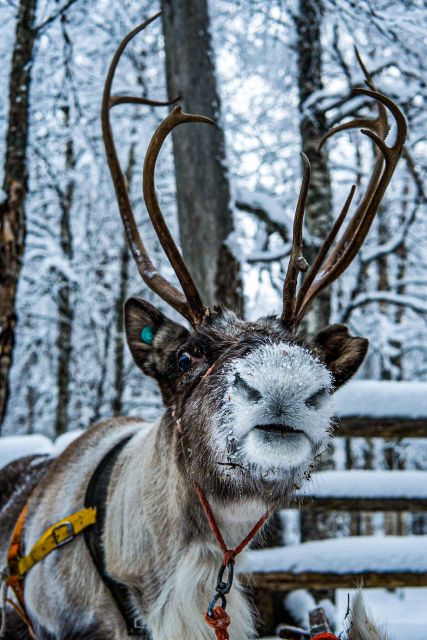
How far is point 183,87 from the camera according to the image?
360 centimetres

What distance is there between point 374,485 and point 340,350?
1.68 meters

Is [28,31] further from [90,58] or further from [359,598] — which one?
[359,598]

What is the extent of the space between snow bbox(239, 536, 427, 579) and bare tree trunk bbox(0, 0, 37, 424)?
178 cm

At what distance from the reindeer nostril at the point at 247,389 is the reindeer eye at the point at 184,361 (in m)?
0.41

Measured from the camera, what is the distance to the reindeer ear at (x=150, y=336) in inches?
79.3

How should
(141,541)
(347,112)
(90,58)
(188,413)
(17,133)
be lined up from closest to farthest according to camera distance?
(188,413), (141,541), (17,133), (347,112), (90,58)

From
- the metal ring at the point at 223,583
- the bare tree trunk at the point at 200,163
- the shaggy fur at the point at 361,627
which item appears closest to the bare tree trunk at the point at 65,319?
the bare tree trunk at the point at 200,163

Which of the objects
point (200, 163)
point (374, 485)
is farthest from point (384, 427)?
point (200, 163)

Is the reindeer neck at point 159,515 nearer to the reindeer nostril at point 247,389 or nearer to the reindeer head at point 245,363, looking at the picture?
the reindeer head at point 245,363

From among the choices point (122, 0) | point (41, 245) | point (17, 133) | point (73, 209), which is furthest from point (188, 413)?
point (73, 209)

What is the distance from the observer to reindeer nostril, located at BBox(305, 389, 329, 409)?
1.37 meters

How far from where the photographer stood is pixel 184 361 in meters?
1.80

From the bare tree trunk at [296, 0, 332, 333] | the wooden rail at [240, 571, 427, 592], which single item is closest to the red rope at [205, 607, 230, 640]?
the wooden rail at [240, 571, 427, 592]

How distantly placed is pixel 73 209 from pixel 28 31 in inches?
270
